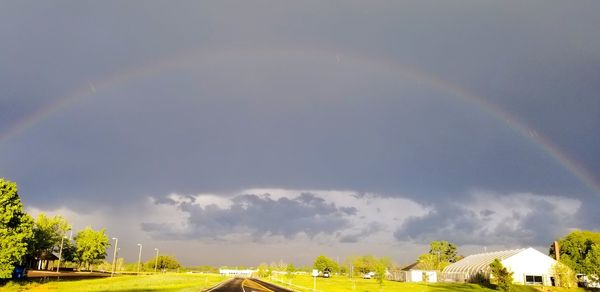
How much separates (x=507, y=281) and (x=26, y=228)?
62.2m

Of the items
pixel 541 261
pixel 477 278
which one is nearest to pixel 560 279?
pixel 541 261

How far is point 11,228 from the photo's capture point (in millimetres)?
58781

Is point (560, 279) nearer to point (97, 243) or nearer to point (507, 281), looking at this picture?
point (507, 281)

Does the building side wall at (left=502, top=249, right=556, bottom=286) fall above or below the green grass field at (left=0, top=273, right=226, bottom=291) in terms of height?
above

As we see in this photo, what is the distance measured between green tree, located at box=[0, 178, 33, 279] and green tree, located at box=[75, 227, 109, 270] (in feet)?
288

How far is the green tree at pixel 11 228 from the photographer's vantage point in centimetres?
5547

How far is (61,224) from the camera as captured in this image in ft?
421

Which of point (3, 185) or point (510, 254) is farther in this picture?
point (510, 254)

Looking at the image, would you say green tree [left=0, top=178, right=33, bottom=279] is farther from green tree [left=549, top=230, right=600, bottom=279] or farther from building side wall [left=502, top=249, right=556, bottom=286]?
green tree [left=549, top=230, right=600, bottom=279]

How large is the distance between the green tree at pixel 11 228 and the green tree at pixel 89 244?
3454 inches

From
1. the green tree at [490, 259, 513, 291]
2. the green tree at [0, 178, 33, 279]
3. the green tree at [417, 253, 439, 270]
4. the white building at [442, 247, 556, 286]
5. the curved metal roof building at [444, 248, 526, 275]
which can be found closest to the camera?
the green tree at [490, 259, 513, 291]

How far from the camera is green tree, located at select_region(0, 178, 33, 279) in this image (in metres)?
55.5

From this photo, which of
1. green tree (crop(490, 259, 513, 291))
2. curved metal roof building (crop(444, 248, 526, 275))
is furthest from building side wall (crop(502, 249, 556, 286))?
green tree (crop(490, 259, 513, 291))

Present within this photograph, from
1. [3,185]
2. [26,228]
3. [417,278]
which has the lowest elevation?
[417,278]
